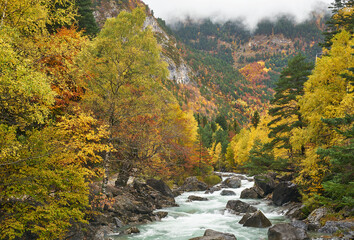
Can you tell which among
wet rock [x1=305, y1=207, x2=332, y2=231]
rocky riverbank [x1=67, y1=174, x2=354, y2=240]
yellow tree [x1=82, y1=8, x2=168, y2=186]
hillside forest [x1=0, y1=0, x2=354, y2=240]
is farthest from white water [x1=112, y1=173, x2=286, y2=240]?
yellow tree [x1=82, y1=8, x2=168, y2=186]

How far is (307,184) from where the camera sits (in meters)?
20.1

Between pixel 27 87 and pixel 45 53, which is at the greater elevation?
pixel 45 53

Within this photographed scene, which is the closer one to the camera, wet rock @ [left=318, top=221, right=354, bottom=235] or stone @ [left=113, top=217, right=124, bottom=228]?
wet rock @ [left=318, top=221, right=354, bottom=235]

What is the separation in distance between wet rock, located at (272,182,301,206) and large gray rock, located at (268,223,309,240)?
11718 mm

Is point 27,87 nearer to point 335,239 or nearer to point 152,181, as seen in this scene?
point 335,239

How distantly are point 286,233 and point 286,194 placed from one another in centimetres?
1284

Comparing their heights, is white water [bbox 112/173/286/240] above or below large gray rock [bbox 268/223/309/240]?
below

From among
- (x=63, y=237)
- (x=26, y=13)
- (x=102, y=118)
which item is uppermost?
(x=26, y=13)

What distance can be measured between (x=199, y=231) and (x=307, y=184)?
34.0 ft

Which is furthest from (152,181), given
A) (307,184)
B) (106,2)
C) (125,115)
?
(106,2)

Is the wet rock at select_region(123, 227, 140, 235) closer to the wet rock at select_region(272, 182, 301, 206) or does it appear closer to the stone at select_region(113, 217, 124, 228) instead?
the stone at select_region(113, 217, 124, 228)

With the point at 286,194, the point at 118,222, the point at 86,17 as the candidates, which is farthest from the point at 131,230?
the point at 86,17

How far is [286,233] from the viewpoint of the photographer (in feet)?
44.0

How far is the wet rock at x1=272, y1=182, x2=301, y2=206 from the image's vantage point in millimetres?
24500
